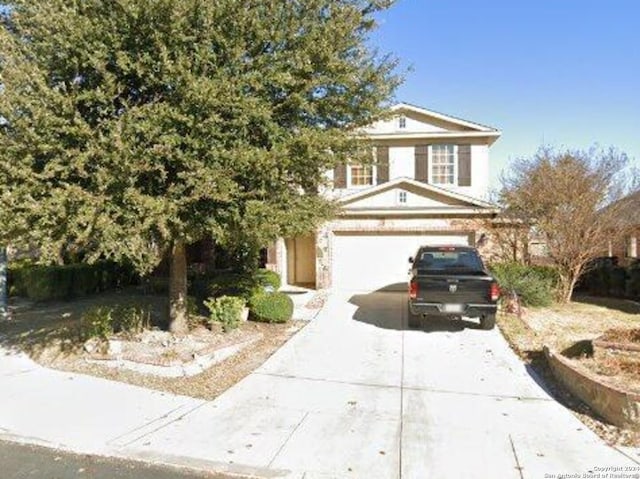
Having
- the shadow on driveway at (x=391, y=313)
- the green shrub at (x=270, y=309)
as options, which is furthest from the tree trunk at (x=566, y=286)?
the green shrub at (x=270, y=309)

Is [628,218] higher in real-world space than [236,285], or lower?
higher

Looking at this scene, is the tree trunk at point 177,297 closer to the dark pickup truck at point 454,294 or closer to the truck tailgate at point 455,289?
the dark pickup truck at point 454,294

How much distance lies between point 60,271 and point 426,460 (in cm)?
1339

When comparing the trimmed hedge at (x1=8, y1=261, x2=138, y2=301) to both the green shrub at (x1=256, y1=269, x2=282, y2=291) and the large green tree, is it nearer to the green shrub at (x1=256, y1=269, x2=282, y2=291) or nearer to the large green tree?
the green shrub at (x1=256, y1=269, x2=282, y2=291)

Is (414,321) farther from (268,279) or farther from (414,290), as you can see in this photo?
(268,279)

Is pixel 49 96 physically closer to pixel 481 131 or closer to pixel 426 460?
pixel 426 460

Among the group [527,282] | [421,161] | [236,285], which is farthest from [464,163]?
[236,285]

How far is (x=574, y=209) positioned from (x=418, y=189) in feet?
15.6

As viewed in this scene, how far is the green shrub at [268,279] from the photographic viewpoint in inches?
559

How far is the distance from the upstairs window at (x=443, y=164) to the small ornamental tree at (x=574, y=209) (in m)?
3.38

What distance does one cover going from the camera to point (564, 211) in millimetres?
14328

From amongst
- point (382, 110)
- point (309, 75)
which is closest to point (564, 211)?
point (382, 110)

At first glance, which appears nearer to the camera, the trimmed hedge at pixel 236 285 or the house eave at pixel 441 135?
the trimmed hedge at pixel 236 285

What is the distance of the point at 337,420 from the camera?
19.3 ft
